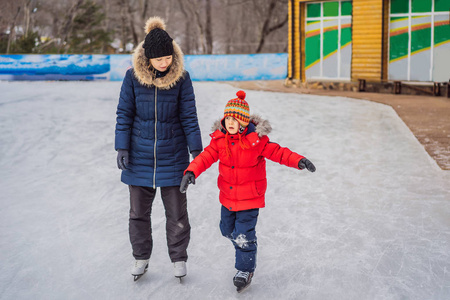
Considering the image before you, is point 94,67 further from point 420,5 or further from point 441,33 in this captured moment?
point 441,33

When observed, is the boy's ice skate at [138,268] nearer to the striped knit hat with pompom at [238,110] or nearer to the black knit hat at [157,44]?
the striped knit hat with pompom at [238,110]

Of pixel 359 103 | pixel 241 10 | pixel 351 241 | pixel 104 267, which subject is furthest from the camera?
pixel 241 10

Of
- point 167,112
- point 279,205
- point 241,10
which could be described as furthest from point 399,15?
point 241,10

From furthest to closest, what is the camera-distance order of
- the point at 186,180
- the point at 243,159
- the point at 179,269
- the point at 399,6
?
the point at 399,6
the point at 179,269
the point at 243,159
the point at 186,180

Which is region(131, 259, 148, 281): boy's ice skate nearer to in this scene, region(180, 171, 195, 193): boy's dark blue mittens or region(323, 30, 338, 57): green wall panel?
region(180, 171, 195, 193): boy's dark blue mittens

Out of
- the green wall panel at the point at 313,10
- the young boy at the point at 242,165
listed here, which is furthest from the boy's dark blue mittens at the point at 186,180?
the green wall panel at the point at 313,10

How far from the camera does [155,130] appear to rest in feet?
12.2

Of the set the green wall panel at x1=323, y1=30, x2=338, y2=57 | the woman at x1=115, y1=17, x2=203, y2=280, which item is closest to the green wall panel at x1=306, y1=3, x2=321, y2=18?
the green wall panel at x1=323, y1=30, x2=338, y2=57

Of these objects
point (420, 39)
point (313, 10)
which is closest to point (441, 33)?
point (420, 39)

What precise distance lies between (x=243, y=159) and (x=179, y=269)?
89cm

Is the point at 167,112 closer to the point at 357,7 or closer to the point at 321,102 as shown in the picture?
the point at 321,102

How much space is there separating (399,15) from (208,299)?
14757 millimetres

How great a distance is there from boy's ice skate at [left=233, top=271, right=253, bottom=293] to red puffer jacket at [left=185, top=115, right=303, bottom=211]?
44 cm

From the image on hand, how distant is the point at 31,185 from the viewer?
6719 mm
